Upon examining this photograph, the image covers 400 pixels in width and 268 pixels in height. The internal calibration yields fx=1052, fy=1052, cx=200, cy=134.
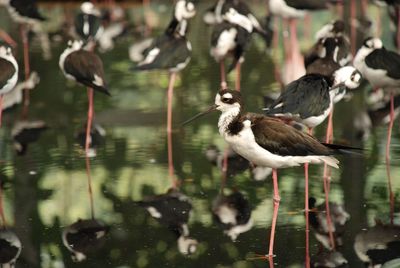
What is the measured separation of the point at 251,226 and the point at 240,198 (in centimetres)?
75

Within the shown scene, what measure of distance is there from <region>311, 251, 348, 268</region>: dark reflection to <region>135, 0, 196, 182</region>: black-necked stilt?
3641 mm

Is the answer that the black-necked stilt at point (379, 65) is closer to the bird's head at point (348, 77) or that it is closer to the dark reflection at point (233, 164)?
the bird's head at point (348, 77)

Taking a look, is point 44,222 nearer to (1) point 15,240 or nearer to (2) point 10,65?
(1) point 15,240

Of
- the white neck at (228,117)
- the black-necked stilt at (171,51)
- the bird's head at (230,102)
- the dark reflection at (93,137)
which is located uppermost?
the black-necked stilt at (171,51)

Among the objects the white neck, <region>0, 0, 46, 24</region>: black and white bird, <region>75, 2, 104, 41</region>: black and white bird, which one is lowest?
the white neck

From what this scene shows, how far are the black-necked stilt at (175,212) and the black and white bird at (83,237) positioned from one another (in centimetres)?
48

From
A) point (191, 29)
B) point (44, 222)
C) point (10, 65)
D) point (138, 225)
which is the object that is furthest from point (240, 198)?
point (191, 29)

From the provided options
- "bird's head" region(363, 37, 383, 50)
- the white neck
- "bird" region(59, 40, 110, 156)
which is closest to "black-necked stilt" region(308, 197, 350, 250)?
the white neck

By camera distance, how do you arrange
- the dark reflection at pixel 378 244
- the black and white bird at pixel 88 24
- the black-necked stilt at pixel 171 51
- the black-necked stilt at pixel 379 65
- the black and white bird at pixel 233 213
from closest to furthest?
the dark reflection at pixel 378 244
the black and white bird at pixel 233 213
the black-necked stilt at pixel 379 65
the black-necked stilt at pixel 171 51
the black and white bird at pixel 88 24

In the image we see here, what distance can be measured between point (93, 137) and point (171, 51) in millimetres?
1279

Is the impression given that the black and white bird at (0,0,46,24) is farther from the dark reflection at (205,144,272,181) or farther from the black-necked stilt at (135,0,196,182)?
the dark reflection at (205,144,272,181)

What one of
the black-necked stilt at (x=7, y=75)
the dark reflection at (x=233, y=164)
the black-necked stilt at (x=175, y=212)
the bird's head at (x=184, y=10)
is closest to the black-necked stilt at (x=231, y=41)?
the bird's head at (x=184, y=10)

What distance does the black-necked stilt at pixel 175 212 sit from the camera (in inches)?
291

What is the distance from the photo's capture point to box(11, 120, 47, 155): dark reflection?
1047 centimetres
